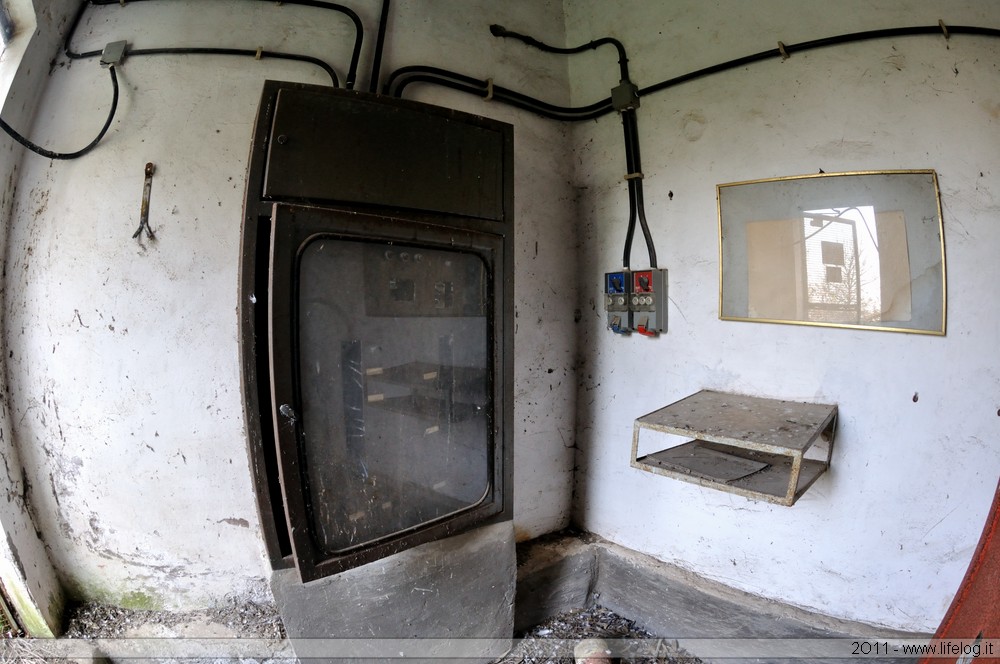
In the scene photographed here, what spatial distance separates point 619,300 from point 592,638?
4.06 ft

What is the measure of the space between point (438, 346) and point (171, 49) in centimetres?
115

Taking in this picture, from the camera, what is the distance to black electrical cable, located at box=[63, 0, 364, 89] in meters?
1.30

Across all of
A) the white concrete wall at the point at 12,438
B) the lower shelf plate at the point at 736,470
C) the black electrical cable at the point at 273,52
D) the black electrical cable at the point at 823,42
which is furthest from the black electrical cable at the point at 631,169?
the white concrete wall at the point at 12,438

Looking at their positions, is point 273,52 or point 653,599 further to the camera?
point 653,599

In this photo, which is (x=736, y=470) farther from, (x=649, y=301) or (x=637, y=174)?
(x=637, y=174)

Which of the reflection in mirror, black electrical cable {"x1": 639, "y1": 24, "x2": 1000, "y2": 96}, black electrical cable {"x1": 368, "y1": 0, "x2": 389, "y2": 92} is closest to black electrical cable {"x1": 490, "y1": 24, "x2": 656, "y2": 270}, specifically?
black electrical cable {"x1": 639, "y1": 24, "x2": 1000, "y2": 96}

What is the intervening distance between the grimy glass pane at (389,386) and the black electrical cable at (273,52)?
0.67 meters

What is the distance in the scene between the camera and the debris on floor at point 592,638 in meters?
1.59

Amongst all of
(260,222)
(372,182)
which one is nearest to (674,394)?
(372,182)

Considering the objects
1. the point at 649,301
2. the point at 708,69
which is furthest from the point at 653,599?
the point at 708,69

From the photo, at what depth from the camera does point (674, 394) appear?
161 centimetres

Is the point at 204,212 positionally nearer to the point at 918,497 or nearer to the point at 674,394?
the point at 674,394

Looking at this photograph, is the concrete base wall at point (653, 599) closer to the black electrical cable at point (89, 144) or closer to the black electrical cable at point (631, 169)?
the black electrical cable at point (631, 169)

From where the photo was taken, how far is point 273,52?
1.36 m
